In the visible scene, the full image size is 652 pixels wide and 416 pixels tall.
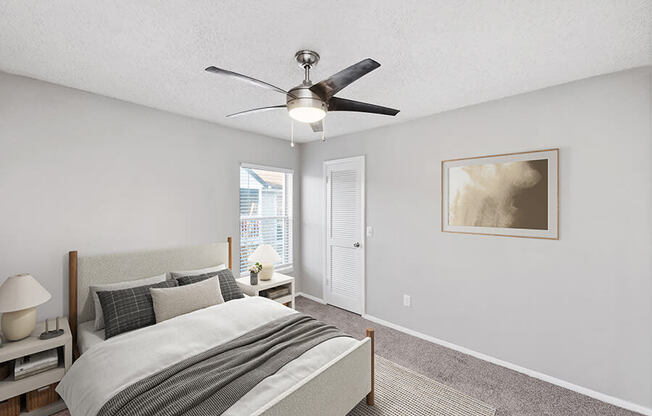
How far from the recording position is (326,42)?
1757 millimetres

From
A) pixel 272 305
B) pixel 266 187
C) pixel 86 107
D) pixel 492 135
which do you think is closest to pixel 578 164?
pixel 492 135

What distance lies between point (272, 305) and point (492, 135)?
2656 millimetres

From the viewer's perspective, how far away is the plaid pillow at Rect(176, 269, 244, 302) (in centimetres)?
274

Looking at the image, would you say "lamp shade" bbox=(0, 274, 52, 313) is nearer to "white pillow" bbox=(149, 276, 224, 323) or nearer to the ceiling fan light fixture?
"white pillow" bbox=(149, 276, 224, 323)

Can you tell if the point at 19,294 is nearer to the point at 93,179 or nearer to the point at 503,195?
the point at 93,179

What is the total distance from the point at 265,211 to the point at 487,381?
320cm

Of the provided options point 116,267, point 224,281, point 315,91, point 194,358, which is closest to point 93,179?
point 116,267

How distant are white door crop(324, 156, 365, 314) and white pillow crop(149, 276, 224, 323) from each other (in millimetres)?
1857

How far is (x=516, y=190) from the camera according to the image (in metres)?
2.59

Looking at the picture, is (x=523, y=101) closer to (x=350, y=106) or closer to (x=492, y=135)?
(x=492, y=135)

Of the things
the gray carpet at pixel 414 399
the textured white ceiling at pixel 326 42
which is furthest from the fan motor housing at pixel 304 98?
the gray carpet at pixel 414 399

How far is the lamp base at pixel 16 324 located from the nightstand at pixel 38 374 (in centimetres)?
4

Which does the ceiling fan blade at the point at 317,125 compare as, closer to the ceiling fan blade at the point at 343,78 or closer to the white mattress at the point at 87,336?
the ceiling fan blade at the point at 343,78

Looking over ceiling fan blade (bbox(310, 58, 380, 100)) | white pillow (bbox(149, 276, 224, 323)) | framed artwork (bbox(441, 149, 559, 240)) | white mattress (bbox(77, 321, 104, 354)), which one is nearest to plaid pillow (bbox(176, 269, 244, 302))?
white pillow (bbox(149, 276, 224, 323))
